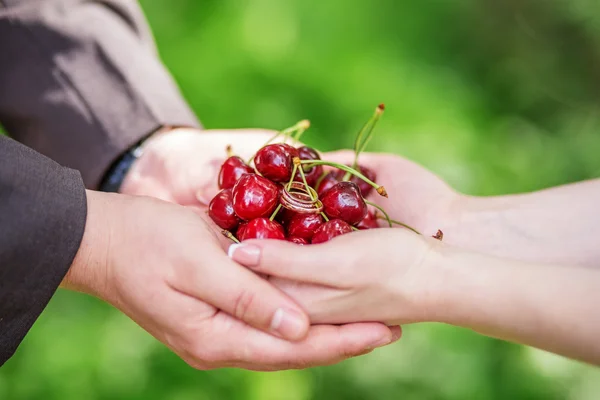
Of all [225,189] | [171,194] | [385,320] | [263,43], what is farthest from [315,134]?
[385,320]

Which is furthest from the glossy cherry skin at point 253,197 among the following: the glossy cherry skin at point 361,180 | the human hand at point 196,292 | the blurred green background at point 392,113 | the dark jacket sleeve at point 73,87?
the blurred green background at point 392,113

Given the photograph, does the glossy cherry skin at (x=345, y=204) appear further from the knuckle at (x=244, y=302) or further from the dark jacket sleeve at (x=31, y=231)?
the dark jacket sleeve at (x=31, y=231)

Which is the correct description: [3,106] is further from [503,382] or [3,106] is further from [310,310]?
[503,382]

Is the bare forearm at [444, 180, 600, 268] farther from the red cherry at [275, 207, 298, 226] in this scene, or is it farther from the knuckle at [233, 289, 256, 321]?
the knuckle at [233, 289, 256, 321]

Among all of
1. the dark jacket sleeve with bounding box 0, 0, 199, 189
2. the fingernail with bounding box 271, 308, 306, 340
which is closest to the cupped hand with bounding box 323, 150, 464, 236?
the fingernail with bounding box 271, 308, 306, 340

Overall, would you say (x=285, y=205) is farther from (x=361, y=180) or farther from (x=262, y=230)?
(x=361, y=180)
